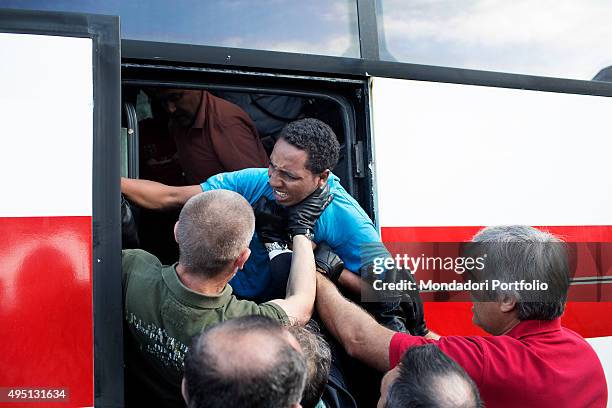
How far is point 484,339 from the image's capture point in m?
2.30

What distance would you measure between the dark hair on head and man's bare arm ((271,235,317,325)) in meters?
0.35

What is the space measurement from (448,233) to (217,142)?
1221mm

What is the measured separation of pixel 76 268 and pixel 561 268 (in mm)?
1630

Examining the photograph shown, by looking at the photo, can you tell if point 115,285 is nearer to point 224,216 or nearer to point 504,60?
point 224,216

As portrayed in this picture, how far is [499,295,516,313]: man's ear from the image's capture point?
2.36 metres

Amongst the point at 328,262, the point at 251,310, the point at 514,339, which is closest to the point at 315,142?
the point at 328,262

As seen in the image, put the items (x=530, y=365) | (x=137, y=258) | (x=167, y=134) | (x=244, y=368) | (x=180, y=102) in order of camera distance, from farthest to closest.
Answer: (x=167, y=134), (x=180, y=102), (x=137, y=258), (x=530, y=365), (x=244, y=368)

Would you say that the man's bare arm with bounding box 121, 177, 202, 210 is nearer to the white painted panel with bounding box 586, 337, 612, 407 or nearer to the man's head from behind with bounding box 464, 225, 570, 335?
the man's head from behind with bounding box 464, 225, 570, 335

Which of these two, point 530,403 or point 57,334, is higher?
point 57,334

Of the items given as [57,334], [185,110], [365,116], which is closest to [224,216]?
[57,334]

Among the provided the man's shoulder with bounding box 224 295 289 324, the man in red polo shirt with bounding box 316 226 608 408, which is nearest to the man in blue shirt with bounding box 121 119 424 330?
the man in red polo shirt with bounding box 316 226 608 408

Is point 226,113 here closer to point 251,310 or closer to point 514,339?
point 251,310

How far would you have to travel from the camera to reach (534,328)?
2.34m

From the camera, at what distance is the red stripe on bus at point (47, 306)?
2029 millimetres
